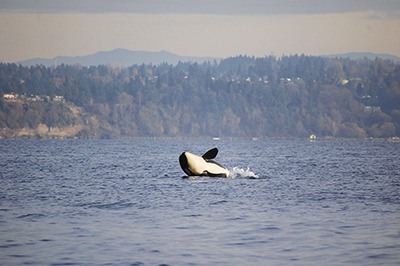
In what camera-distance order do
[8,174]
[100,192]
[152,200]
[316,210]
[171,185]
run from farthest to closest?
[8,174] → [171,185] → [100,192] → [152,200] → [316,210]

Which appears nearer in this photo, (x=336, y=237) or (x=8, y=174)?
(x=336, y=237)

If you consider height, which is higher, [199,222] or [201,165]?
[201,165]

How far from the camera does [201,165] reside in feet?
186

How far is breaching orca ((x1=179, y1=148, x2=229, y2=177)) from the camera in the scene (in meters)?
55.2

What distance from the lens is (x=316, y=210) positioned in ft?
133

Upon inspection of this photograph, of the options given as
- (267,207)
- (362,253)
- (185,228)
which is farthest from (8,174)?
(362,253)

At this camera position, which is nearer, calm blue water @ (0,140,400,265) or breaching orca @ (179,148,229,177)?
calm blue water @ (0,140,400,265)

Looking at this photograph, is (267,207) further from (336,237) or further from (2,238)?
(2,238)

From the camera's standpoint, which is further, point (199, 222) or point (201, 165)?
point (201, 165)

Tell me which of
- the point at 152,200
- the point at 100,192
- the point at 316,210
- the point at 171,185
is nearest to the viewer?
the point at 316,210

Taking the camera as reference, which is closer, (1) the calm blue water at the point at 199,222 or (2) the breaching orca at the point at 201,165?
(1) the calm blue water at the point at 199,222

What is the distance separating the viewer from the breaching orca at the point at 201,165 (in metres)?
55.2

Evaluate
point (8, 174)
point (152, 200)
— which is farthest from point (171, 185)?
point (8, 174)

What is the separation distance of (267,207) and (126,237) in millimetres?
11355
